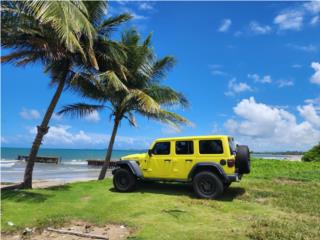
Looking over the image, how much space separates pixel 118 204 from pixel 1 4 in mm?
6958

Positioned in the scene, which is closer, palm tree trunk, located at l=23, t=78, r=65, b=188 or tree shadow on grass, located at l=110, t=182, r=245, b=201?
tree shadow on grass, located at l=110, t=182, r=245, b=201

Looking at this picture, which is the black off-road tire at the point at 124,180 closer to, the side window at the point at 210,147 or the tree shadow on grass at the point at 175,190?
the tree shadow on grass at the point at 175,190

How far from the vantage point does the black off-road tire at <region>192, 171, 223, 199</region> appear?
9898 millimetres

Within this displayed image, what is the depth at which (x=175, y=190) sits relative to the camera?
38.1ft

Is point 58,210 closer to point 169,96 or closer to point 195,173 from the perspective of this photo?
point 195,173

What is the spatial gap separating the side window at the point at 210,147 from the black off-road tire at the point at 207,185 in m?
0.66

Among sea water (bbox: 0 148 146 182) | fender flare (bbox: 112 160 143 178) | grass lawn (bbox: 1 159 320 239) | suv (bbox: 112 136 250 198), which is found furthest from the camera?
sea water (bbox: 0 148 146 182)

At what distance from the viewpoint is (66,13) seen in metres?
8.96

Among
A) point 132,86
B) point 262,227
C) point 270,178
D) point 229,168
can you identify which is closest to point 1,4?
point 132,86

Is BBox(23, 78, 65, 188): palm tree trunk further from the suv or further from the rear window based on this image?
the rear window

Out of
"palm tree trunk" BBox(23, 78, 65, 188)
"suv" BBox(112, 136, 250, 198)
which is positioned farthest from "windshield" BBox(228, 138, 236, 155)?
"palm tree trunk" BBox(23, 78, 65, 188)

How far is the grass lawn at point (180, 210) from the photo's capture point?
264 inches

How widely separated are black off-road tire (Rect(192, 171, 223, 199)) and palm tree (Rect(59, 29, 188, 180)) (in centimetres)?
508

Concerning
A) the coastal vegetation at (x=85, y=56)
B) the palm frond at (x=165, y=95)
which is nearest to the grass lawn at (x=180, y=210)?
the coastal vegetation at (x=85, y=56)
